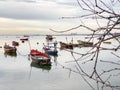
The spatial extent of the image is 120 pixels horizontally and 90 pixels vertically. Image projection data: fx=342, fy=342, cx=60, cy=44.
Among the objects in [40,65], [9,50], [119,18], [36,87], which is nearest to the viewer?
[119,18]

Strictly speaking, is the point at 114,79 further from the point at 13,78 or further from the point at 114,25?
the point at 114,25

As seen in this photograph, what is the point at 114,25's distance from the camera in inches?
47.8

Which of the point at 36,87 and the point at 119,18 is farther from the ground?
the point at 119,18

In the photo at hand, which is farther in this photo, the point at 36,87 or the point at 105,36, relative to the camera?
the point at 36,87

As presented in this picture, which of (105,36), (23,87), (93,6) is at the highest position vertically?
(93,6)

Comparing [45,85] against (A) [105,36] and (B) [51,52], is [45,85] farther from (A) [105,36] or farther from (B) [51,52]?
(B) [51,52]

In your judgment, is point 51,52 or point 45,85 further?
point 51,52

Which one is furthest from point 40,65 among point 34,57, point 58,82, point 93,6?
point 93,6

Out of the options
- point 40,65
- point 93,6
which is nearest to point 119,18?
point 93,6

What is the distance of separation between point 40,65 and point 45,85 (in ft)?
37.6

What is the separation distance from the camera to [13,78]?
24.4 metres

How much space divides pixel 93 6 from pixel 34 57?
33363 millimetres

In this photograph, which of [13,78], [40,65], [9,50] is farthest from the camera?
[9,50]

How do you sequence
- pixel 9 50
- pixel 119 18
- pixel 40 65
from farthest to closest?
pixel 9 50 → pixel 40 65 → pixel 119 18
